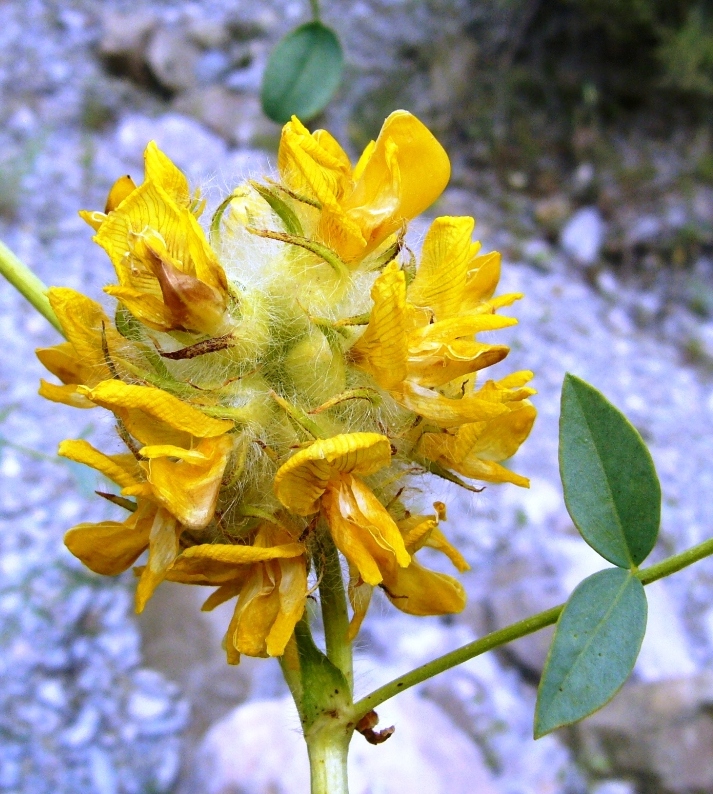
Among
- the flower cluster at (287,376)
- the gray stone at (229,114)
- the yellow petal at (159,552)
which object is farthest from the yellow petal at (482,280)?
the gray stone at (229,114)

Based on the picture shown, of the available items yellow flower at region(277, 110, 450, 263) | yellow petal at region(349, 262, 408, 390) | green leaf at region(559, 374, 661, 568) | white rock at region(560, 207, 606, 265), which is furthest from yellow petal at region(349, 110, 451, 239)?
white rock at region(560, 207, 606, 265)

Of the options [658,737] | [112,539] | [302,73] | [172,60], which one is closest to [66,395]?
[112,539]

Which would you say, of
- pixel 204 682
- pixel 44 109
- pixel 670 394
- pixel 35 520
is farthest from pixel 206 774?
pixel 44 109

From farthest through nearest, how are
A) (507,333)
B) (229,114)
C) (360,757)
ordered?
1. (229,114)
2. (507,333)
3. (360,757)

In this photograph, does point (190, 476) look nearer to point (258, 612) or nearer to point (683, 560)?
point (258, 612)

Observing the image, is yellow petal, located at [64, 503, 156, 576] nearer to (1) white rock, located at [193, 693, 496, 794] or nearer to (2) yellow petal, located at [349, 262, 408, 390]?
(2) yellow petal, located at [349, 262, 408, 390]

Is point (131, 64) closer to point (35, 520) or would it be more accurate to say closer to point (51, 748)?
point (35, 520)

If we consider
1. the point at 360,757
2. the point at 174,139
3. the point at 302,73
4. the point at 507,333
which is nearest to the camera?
the point at 302,73
